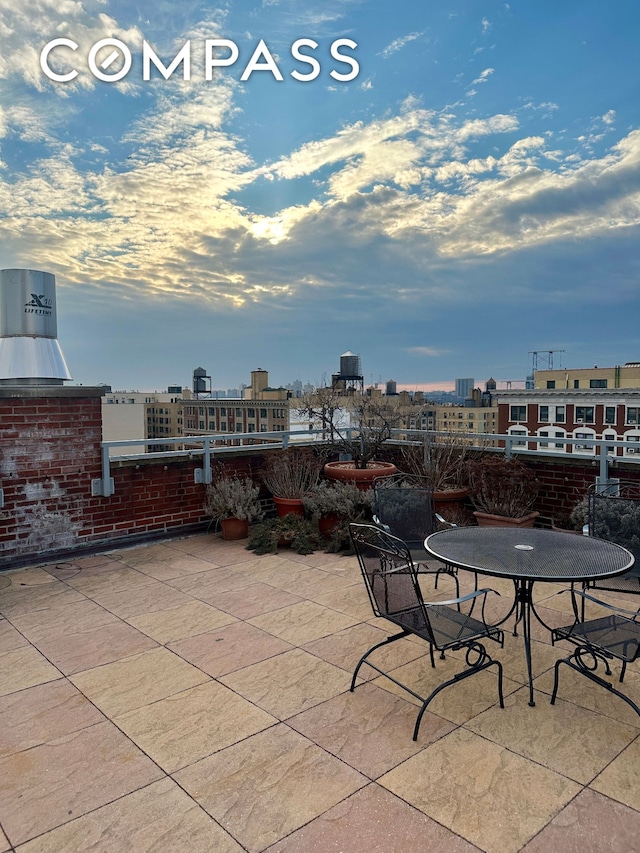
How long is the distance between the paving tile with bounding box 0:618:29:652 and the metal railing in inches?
69.4

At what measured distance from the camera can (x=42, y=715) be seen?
8.18ft

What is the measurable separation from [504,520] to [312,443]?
266 cm

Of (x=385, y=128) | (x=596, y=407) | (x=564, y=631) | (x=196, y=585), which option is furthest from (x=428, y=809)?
(x=596, y=407)

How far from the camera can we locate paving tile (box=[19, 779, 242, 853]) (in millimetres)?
1715

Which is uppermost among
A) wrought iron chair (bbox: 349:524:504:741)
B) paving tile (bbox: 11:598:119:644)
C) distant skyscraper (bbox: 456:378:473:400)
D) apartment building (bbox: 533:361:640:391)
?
apartment building (bbox: 533:361:640:391)

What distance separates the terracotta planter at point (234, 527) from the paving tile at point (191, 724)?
2955mm

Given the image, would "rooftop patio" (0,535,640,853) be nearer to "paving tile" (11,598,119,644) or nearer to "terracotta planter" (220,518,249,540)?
"paving tile" (11,598,119,644)

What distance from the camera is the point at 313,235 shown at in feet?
45.0

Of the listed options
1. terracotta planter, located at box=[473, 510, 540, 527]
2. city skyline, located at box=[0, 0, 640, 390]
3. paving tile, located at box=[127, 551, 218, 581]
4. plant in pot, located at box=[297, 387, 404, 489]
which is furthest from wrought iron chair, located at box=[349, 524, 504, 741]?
city skyline, located at box=[0, 0, 640, 390]

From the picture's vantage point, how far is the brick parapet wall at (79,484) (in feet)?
15.4

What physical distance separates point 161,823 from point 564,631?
193cm

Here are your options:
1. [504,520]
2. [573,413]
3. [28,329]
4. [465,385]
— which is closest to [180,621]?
[504,520]

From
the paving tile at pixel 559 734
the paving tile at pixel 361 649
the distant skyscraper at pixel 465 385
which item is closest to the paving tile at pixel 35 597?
the paving tile at pixel 361 649

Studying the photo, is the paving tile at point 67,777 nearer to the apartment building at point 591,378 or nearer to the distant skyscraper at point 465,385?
the distant skyscraper at point 465,385
